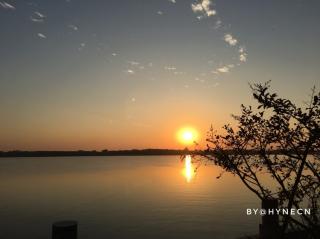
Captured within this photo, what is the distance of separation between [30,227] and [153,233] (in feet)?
47.1

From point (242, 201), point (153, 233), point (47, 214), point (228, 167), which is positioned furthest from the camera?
point (242, 201)

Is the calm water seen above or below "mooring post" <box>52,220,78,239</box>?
below

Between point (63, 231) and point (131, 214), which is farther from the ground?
point (63, 231)

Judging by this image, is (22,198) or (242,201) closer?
(242,201)

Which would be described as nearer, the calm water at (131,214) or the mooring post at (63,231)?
the mooring post at (63,231)

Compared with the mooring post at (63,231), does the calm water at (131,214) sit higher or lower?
lower

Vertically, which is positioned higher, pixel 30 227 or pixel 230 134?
pixel 230 134

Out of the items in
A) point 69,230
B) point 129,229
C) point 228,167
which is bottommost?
point 129,229

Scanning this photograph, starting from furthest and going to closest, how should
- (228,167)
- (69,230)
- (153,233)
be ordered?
(153,233)
(69,230)
(228,167)

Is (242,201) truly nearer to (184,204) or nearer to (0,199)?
(184,204)

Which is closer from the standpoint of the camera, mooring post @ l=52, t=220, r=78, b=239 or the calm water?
mooring post @ l=52, t=220, r=78, b=239

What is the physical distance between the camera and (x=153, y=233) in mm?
37469

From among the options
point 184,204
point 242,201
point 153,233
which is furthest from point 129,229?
point 242,201

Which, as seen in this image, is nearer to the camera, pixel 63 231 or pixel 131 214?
pixel 63 231
